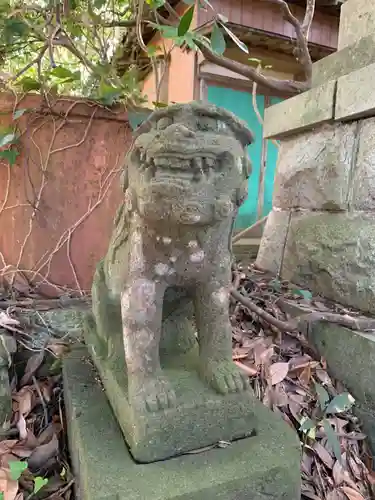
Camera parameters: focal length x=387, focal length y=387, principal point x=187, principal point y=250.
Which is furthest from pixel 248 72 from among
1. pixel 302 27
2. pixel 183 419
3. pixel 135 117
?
pixel 183 419

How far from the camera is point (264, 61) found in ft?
10.0

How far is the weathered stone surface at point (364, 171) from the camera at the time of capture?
1342 mm

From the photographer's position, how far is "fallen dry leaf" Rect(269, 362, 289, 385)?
1.21m

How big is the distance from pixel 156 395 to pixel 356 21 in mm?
1571

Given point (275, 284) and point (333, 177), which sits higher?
point (333, 177)

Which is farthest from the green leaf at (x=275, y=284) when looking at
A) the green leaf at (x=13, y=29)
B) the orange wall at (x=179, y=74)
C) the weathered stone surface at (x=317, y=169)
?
the orange wall at (x=179, y=74)

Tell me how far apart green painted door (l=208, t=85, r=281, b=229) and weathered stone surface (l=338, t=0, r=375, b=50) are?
55.0 inches

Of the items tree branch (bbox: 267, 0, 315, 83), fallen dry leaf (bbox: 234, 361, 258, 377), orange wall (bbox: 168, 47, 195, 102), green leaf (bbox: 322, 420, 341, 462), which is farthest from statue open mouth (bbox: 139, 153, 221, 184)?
orange wall (bbox: 168, 47, 195, 102)

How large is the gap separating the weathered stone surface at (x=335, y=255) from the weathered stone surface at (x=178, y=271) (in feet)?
2.14

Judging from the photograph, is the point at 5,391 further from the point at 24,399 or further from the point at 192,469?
the point at 192,469

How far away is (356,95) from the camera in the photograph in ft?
4.46

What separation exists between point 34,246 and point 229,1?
200cm

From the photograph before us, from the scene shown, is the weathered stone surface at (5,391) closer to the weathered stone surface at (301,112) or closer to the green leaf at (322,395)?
the green leaf at (322,395)

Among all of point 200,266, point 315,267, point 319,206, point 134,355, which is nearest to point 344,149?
A: point 319,206
